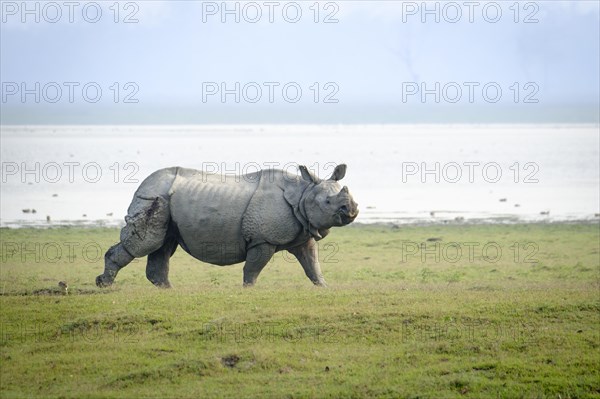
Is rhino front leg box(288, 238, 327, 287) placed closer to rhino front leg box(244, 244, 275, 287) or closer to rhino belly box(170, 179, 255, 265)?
rhino front leg box(244, 244, 275, 287)

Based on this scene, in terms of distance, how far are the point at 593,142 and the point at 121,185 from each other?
58547 millimetres

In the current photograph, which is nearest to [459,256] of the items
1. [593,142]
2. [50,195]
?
[50,195]

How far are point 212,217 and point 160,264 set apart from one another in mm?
1438

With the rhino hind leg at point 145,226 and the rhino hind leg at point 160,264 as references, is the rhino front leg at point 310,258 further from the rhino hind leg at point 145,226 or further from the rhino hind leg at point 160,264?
the rhino hind leg at point 145,226

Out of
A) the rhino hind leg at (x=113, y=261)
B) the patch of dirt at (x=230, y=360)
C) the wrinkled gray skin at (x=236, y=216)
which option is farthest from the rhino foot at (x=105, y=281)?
the patch of dirt at (x=230, y=360)

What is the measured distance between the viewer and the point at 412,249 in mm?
30734

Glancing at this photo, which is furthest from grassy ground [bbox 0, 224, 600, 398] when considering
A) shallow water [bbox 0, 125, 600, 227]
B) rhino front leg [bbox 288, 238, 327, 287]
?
shallow water [bbox 0, 125, 600, 227]

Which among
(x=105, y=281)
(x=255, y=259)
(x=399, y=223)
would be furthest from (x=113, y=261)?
(x=399, y=223)

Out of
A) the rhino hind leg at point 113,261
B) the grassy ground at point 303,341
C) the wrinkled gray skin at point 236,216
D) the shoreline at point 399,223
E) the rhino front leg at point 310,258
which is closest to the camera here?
the grassy ground at point 303,341

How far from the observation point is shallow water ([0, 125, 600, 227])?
43.0 meters

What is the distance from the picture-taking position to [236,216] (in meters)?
19.2

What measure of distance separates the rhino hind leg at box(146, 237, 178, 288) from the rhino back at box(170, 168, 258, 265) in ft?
1.41

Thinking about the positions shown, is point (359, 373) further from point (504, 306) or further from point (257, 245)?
point (257, 245)

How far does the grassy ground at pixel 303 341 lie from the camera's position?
1409cm
